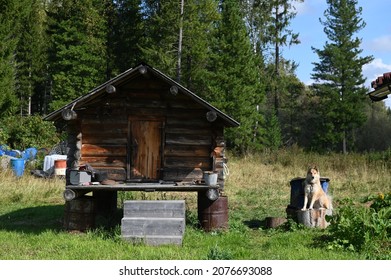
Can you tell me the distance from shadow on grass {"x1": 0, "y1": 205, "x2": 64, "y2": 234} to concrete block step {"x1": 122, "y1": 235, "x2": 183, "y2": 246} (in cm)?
253

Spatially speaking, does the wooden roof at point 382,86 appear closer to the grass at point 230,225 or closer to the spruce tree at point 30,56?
the grass at point 230,225

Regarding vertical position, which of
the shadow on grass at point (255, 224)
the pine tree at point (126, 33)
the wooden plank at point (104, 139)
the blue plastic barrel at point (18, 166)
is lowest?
the shadow on grass at point (255, 224)

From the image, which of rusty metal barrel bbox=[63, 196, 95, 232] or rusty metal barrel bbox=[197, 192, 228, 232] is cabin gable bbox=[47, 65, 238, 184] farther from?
rusty metal barrel bbox=[63, 196, 95, 232]

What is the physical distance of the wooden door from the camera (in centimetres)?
1083

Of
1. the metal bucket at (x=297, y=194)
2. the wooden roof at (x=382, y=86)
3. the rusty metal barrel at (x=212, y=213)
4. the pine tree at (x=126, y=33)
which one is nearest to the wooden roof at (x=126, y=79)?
the rusty metal barrel at (x=212, y=213)

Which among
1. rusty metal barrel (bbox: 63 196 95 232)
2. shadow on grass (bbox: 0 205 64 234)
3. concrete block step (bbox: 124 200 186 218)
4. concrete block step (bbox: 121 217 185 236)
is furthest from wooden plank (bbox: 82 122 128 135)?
concrete block step (bbox: 121 217 185 236)

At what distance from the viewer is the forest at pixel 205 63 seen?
30.3 meters

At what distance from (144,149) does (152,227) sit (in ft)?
8.53

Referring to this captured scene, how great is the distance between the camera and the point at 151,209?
9141 millimetres

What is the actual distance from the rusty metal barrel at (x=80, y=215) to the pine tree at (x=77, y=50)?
27.5 meters

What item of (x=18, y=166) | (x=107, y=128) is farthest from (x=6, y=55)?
(x=107, y=128)
